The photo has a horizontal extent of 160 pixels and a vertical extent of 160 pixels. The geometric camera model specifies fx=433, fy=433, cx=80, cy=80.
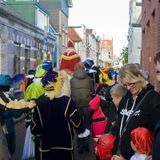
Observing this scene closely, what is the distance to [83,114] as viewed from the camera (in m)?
8.43

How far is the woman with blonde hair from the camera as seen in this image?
3.91 meters

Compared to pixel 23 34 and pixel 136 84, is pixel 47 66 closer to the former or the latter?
pixel 136 84

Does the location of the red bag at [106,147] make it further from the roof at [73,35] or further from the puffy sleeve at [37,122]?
the roof at [73,35]

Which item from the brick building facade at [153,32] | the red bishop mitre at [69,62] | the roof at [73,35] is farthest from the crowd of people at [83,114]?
the roof at [73,35]

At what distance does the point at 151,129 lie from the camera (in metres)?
3.88

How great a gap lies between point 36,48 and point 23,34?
3.74 m

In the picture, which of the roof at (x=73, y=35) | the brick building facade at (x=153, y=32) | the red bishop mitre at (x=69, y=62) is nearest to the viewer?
the red bishop mitre at (x=69, y=62)

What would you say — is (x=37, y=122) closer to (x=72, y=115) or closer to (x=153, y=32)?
(x=72, y=115)

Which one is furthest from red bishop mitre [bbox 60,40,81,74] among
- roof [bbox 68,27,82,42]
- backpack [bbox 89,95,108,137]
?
roof [bbox 68,27,82,42]

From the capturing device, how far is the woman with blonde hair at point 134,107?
12.8ft

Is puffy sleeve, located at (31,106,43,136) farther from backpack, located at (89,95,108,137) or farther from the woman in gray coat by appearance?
the woman in gray coat

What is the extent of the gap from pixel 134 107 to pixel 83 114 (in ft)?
14.1

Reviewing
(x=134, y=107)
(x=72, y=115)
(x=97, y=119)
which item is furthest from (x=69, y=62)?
(x=134, y=107)

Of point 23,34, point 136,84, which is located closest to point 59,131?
point 136,84
